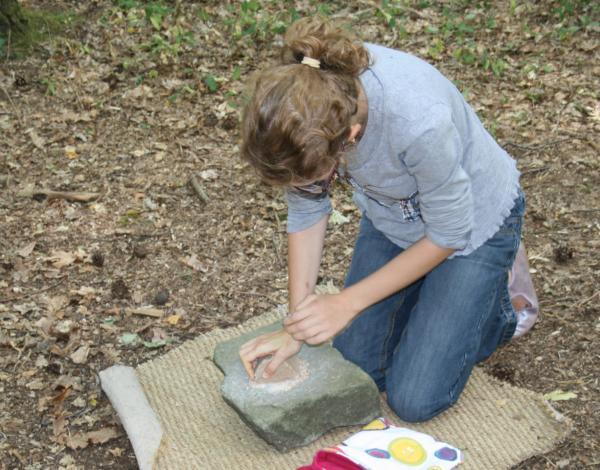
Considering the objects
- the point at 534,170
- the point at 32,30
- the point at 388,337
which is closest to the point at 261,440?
the point at 388,337

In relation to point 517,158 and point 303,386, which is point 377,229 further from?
point 517,158

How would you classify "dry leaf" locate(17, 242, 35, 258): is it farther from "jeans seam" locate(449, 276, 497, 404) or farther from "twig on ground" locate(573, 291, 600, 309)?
"twig on ground" locate(573, 291, 600, 309)

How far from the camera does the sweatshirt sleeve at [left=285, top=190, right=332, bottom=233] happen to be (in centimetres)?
267

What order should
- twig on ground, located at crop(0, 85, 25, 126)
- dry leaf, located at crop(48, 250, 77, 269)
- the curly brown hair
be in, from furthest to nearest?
1. twig on ground, located at crop(0, 85, 25, 126)
2. dry leaf, located at crop(48, 250, 77, 269)
3. the curly brown hair

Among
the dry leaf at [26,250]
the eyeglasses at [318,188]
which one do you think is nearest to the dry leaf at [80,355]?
the dry leaf at [26,250]

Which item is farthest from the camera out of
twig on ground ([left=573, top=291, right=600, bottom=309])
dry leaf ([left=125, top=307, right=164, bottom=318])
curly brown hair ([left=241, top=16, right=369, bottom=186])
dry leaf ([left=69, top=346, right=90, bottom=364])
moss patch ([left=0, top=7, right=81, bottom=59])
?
moss patch ([left=0, top=7, right=81, bottom=59])

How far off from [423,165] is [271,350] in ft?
2.88

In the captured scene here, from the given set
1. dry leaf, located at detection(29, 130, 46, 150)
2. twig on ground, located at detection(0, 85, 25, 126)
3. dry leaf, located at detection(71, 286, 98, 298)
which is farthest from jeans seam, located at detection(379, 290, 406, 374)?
twig on ground, located at detection(0, 85, 25, 126)

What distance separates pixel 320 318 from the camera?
A: 244 centimetres

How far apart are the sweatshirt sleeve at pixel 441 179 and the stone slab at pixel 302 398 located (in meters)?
0.62

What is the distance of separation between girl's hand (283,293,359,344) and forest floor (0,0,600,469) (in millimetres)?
816

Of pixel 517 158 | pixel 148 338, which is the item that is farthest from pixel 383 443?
pixel 517 158

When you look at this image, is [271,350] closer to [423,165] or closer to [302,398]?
[302,398]

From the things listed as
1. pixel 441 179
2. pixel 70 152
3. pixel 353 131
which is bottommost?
pixel 70 152
